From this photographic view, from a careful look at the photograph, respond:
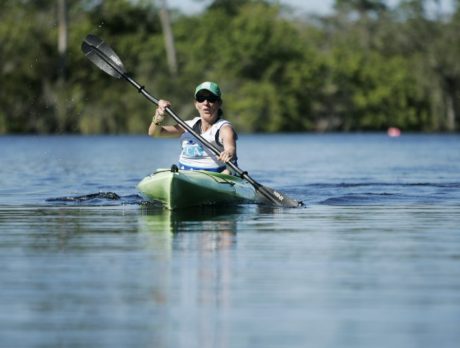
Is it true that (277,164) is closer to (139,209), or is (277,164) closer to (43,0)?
(139,209)

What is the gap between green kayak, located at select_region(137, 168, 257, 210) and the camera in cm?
1587

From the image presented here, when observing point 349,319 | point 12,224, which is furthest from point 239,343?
point 12,224

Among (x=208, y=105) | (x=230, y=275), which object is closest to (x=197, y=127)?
(x=208, y=105)

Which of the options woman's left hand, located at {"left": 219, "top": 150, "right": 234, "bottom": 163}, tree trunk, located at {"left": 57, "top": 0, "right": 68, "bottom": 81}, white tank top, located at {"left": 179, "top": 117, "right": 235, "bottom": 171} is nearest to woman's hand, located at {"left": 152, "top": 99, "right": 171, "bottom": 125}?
white tank top, located at {"left": 179, "top": 117, "right": 235, "bottom": 171}

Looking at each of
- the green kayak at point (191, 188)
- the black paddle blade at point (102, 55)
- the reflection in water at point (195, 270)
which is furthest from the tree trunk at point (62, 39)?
the reflection in water at point (195, 270)

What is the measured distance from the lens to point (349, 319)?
26.0ft

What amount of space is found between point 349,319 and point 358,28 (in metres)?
111

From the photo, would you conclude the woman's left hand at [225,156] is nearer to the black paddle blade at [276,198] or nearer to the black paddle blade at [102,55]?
the black paddle blade at [276,198]

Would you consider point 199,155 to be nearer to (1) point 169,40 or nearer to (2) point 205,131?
(2) point 205,131

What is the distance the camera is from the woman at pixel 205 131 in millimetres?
16703

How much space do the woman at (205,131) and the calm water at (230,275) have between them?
2.31 feet

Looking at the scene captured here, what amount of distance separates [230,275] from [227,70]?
8479cm

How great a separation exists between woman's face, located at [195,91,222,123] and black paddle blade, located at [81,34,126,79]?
289cm

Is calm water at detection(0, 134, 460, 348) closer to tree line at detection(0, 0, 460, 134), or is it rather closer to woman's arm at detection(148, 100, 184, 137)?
woman's arm at detection(148, 100, 184, 137)
